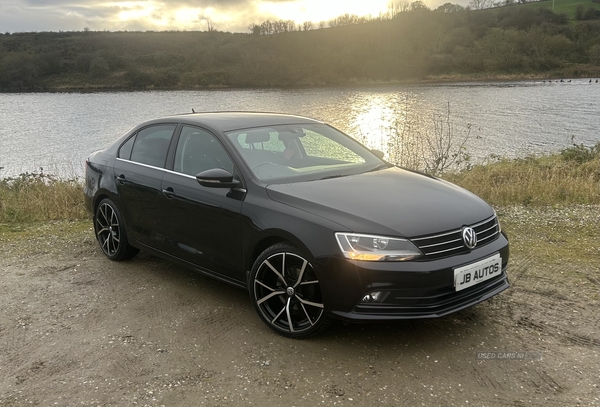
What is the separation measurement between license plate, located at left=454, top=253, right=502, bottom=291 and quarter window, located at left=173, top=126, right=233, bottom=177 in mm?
2049

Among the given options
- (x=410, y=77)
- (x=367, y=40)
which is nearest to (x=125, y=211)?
(x=410, y=77)

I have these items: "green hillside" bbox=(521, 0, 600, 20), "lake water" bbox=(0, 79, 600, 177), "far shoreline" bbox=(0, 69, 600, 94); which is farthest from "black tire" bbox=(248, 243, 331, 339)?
"green hillside" bbox=(521, 0, 600, 20)

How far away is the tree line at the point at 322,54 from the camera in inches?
2753

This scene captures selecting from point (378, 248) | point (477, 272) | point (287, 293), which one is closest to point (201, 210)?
point (287, 293)

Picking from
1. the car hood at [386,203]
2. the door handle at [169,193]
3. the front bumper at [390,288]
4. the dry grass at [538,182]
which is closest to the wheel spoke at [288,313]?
the front bumper at [390,288]

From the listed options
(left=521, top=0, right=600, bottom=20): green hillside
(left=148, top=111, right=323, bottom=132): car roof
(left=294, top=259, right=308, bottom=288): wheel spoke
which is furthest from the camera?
(left=521, top=0, right=600, bottom=20): green hillside

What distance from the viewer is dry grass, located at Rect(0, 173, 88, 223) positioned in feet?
30.1

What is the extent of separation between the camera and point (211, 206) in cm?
448

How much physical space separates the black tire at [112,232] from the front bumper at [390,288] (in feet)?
9.98

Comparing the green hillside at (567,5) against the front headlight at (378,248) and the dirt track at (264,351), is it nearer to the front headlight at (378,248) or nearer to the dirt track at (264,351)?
the dirt track at (264,351)

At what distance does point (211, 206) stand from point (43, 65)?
80.1m

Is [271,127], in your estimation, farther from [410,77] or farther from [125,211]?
[410,77]

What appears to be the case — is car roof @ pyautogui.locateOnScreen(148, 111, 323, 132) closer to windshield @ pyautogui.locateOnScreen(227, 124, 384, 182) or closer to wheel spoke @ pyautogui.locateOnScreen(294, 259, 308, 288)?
windshield @ pyautogui.locateOnScreen(227, 124, 384, 182)

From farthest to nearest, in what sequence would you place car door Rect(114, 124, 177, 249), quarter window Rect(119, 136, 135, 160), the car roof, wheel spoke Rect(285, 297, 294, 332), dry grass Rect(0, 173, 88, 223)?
dry grass Rect(0, 173, 88, 223)
quarter window Rect(119, 136, 135, 160)
car door Rect(114, 124, 177, 249)
the car roof
wheel spoke Rect(285, 297, 294, 332)
